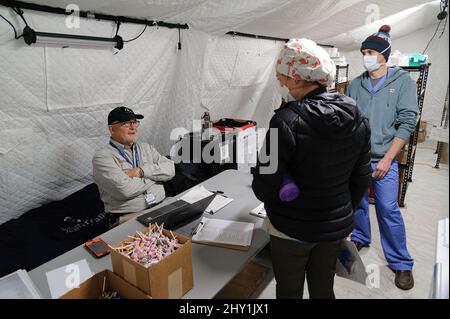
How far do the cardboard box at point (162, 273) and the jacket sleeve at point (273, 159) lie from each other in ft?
1.13

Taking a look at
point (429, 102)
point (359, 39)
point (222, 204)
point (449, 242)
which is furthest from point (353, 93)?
point (429, 102)

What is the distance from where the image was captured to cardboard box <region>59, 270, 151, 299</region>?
100 cm

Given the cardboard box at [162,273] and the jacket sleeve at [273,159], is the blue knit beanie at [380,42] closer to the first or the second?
the jacket sleeve at [273,159]

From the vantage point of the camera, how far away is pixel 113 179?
76.7 inches

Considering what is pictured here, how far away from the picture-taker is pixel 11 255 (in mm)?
1850

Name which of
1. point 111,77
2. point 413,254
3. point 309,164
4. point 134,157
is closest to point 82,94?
point 111,77

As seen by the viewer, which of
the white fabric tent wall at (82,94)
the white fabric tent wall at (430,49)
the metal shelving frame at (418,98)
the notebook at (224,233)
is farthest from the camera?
the white fabric tent wall at (430,49)

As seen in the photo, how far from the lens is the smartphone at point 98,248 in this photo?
1.30 meters

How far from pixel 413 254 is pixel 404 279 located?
1.51 ft

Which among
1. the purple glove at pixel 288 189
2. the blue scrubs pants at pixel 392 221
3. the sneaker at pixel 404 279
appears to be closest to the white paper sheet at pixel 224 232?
the purple glove at pixel 288 189

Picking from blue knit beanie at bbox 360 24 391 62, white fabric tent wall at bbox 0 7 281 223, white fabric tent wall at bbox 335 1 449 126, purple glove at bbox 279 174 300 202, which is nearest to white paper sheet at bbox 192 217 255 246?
purple glove at bbox 279 174 300 202

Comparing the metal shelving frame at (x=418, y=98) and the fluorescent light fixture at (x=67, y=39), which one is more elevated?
the fluorescent light fixture at (x=67, y=39)

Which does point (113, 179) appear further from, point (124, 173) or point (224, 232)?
point (224, 232)

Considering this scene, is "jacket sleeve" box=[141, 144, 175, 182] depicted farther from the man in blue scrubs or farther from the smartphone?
the man in blue scrubs
